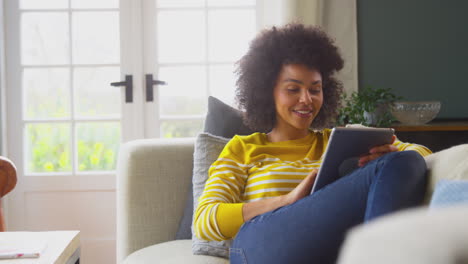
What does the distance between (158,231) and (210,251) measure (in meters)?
0.30

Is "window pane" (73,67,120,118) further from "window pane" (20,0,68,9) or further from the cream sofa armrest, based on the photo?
the cream sofa armrest

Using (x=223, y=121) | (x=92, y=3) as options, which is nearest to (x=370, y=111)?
(x=223, y=121)

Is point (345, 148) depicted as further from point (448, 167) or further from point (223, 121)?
point (223, 121)

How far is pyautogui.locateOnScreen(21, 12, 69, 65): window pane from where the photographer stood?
3201 mm

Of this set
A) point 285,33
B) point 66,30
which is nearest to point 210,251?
point 285,33

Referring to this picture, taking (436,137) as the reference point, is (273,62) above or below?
above

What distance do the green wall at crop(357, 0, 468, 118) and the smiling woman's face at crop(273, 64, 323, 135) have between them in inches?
59.4

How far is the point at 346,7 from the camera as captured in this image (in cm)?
302

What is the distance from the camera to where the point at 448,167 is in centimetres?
114

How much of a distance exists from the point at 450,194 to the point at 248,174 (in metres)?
0.74

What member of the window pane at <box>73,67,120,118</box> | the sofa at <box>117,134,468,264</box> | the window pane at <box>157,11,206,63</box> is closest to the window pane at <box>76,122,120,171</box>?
the window pane at <box>73,67,120,118</box>

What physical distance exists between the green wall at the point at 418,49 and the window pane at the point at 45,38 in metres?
1.81

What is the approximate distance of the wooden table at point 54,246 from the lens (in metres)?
1.36

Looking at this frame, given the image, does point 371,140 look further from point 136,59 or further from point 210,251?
point 136,59
